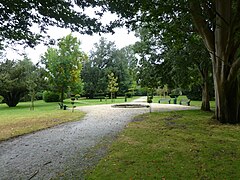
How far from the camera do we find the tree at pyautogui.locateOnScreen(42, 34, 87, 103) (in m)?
25.6

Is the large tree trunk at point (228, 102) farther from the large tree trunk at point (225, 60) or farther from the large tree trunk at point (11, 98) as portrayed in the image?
the large tree trunk at point (11, 98)

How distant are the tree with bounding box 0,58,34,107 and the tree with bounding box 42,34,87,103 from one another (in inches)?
123

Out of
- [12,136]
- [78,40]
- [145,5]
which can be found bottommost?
[12,136]

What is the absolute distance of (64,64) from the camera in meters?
25.8

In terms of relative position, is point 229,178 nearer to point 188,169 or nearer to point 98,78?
point 188,169

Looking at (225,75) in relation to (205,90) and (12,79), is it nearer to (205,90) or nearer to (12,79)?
(205,90)

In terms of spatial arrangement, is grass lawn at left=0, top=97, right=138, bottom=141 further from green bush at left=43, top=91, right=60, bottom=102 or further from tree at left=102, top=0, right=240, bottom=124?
green bush at left=43, top=91, right=60, bottom=102

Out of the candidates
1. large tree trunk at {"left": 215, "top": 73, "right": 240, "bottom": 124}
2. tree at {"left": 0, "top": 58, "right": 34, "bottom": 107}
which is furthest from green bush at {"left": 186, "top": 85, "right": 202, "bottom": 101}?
tree at {"left": 0, "top": 58, "right": 34, "bottom": 107}

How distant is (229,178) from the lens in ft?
10.9

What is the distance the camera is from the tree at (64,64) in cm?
2561

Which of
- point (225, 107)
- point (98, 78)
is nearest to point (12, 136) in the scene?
point (225, 107)

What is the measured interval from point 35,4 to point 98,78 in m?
37.7

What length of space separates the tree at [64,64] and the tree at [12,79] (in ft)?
10.2

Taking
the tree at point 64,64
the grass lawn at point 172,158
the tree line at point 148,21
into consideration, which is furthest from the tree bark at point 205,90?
the tree at point 64,64
